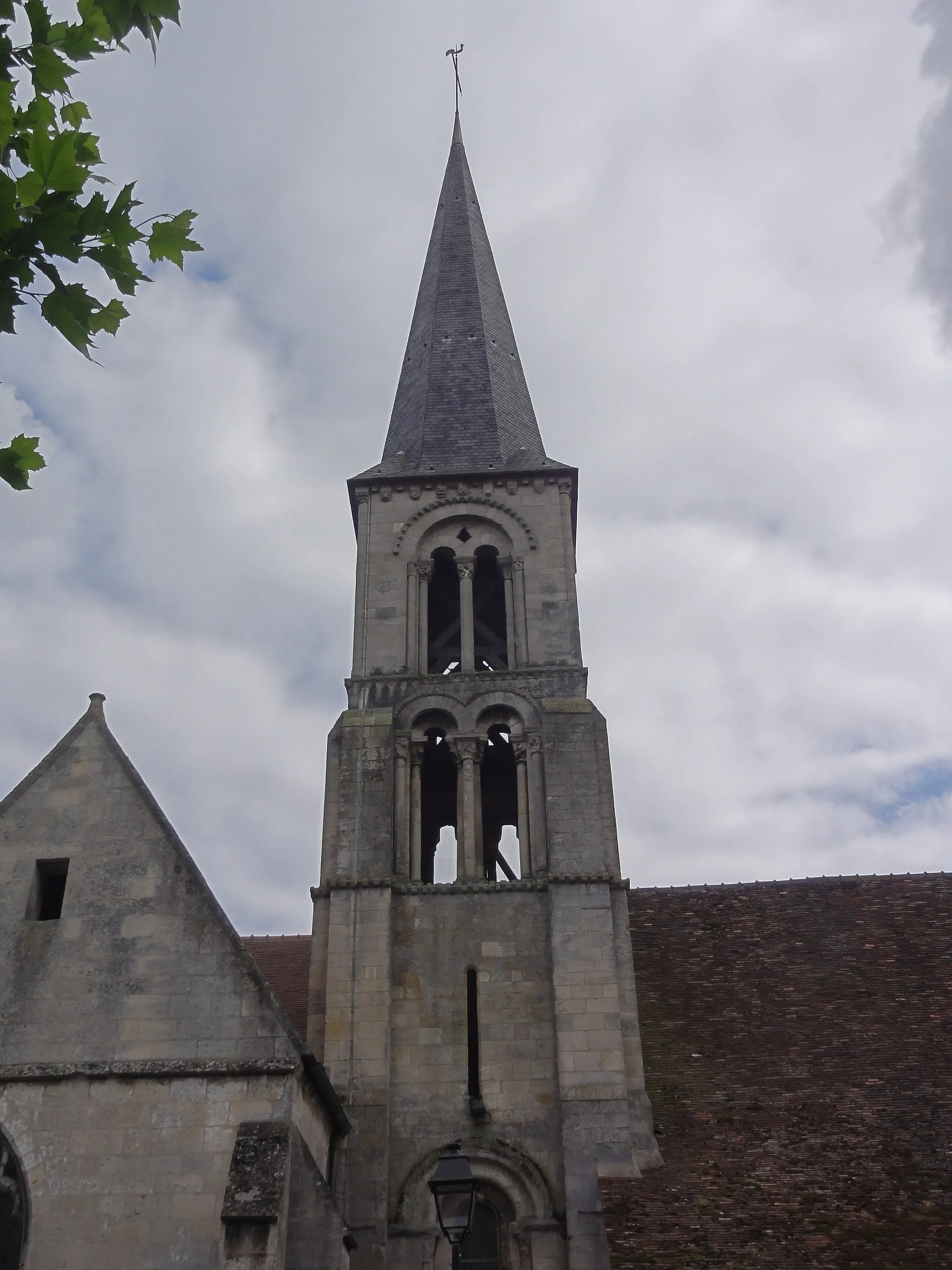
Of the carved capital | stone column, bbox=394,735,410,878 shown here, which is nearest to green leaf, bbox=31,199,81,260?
stone column, bbox=394,735,410,878

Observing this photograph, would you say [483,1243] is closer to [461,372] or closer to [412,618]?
[412,618]

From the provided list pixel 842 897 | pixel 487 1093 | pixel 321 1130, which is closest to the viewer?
Answer: pixel 321 1130

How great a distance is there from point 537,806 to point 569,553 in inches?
183

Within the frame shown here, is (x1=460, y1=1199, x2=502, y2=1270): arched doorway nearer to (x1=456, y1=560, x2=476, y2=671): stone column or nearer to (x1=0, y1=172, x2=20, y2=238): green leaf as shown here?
(x1=456, y1=560, x2=476, y2=671): stone column

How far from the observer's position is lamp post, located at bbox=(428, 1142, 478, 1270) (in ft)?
32.4

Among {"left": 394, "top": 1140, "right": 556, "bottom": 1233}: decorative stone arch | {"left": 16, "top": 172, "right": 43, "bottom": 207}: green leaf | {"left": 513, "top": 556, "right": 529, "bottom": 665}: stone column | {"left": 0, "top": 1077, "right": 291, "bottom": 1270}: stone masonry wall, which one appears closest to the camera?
{"left": 16, "top": 172, "right": 43, "bottom": 207}: green leaf

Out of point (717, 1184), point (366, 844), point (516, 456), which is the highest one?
point (516, 456)

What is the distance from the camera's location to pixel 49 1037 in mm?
12617

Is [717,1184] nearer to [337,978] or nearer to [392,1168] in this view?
[392,1168]

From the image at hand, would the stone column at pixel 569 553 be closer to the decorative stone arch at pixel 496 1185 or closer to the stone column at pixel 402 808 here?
the stone column at pixel 402 808

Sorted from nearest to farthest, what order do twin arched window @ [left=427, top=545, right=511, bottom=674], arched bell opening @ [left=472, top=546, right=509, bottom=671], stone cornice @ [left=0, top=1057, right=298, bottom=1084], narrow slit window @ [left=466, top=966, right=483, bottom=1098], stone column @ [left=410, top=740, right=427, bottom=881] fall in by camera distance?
1. stone cornice @ [left=0, top=1057, right=298, bottom=1084]
2. narrow slit window @ [left=466, top=966, right=483, bottom=1098]
3. stone column @ [left=410, top=740, right=427, bottom=881]
4. twin arched window @ [left=427, top=545, right=511, bottom=674]
5. arched bell opening @ [left=472, top=546, right=509, bottom=671]

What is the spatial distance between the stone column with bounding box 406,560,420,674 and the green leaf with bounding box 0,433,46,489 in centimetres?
1381

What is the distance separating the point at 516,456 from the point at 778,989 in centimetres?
973

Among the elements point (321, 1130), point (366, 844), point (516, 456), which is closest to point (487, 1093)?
point (321, 1130)
